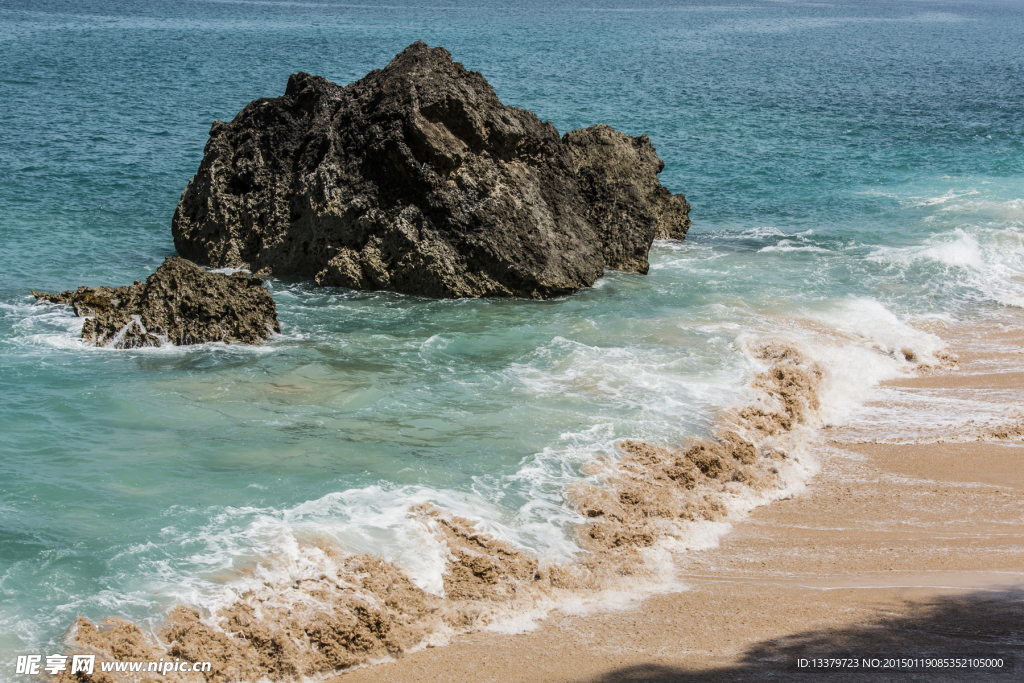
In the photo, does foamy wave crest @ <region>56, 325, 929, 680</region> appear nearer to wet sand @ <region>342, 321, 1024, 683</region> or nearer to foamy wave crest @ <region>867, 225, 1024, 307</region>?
wet sand @ <region>342, 321, 1024, 683</region>

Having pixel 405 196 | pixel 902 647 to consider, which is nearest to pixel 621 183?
pixel 405 196

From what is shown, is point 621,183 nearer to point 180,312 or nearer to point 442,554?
point 180,312

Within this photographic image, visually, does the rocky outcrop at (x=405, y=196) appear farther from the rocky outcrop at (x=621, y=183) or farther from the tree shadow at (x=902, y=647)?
the tree shadow at (x=902, y=647)

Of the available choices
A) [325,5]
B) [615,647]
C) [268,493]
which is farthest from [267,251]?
[325,5]

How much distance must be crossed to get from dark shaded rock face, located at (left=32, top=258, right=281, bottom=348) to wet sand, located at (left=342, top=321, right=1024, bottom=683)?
571 cm

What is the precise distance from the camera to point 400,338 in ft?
32.4

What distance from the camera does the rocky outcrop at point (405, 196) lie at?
11672 mm

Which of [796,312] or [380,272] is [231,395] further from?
[796,312]

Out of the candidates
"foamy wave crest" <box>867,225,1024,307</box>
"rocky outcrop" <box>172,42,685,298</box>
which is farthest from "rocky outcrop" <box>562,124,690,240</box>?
"foamy wave crest" <box>867,225,1024,307</box>

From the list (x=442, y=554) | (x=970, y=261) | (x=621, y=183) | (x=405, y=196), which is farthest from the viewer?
(x=621, y=183)

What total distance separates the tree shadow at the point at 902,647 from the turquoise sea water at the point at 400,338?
1625 millimetres

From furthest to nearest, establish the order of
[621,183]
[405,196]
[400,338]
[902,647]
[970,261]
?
[621,183], [970,261], [405,196], [400,338], [902,647]

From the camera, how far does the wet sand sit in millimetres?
4641

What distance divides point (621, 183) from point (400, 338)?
6.06 meters
